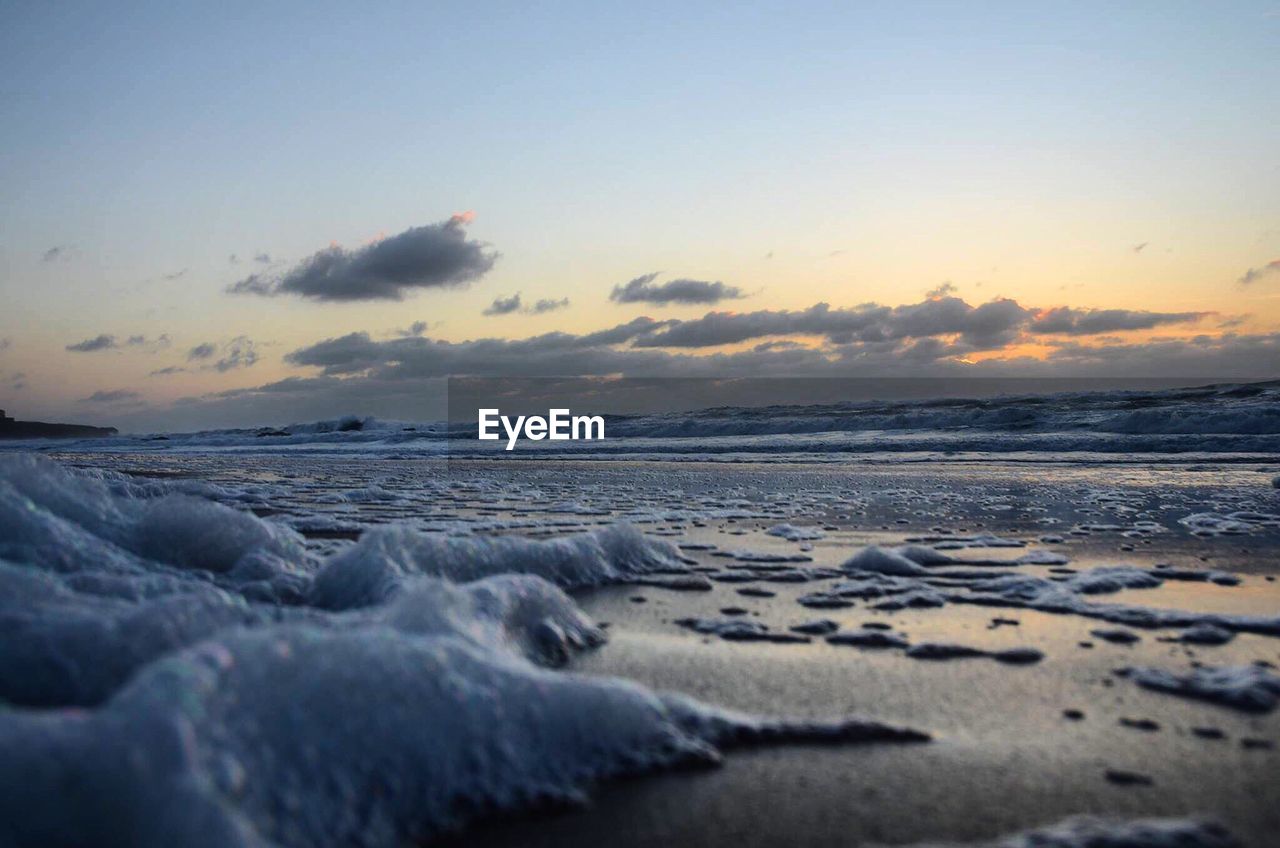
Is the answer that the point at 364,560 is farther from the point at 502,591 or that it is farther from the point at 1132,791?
the point at 1132,791

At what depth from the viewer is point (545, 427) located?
32.2m

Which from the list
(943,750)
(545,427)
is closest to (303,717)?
(943,750)

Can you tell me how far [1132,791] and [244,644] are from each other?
5.31 ft

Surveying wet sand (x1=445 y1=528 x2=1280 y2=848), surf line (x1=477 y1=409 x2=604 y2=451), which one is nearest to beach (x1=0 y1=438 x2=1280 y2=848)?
wet sand (x1=445 y1=528 x2=1280 y2=848)

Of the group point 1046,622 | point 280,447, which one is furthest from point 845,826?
point 280,447

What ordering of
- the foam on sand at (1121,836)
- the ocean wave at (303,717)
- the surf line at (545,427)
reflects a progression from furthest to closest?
1. the surf line at (545,427)
2. the foam on sand at (1121,836)
3. the ocean wave at (303,717)

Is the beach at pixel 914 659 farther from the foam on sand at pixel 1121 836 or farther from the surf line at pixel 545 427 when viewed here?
the surf line at pixel 545 427

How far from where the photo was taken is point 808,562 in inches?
165

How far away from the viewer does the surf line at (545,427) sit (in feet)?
96.6

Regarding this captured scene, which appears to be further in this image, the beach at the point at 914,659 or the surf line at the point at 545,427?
the surf line at the point at 545,427

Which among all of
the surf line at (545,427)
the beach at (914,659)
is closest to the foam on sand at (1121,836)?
the beach at (914,659)

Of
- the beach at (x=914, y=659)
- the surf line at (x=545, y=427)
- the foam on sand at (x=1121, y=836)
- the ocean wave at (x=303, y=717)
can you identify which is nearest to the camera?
the ocean wave at (x=303, y=717)

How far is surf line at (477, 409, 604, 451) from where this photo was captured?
2945cm

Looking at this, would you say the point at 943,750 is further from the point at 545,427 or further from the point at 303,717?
the point at 545,427
